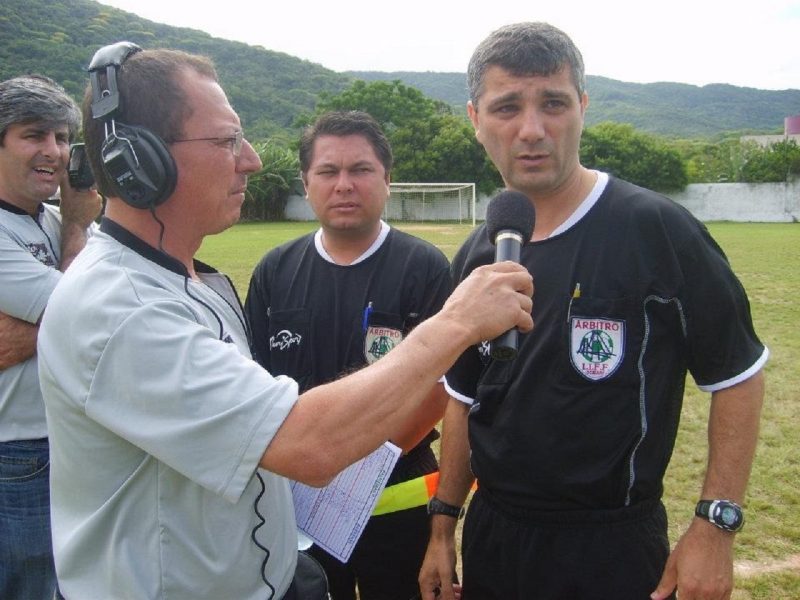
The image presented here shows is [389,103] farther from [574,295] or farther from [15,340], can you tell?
[574,295]

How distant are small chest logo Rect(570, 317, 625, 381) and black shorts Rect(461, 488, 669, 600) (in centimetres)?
44

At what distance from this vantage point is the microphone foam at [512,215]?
1963 millimetres

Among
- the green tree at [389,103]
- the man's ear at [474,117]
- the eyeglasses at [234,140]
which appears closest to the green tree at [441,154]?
the green tree at [389,103]

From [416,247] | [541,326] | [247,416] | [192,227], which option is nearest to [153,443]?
[247,416]

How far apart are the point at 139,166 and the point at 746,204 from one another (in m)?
49.9

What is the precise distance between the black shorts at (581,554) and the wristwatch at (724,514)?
0.21 m

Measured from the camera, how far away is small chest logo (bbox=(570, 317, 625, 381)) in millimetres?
2008

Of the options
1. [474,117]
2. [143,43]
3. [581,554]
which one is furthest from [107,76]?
[143,43]

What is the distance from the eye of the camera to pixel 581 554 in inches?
→ 80.7

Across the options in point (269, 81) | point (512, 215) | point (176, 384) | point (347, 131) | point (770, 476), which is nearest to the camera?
point (176, 384)

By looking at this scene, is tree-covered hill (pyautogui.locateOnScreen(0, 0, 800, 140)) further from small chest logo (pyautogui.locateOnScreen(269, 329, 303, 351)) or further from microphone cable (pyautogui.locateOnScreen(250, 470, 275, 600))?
microphone cable (pyautogui.locateOnScreen(250, 470, 275, 600))

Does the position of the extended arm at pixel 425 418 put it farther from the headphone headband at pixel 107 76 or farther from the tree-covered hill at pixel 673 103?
the tree-covered hill at pixel 673 103

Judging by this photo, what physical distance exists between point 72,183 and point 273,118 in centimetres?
9202

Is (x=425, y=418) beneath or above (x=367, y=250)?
beneath
